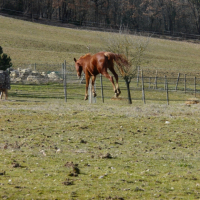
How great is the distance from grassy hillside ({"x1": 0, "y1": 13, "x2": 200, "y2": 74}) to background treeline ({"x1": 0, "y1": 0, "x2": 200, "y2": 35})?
31.9 feet

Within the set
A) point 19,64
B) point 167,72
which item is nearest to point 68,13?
point 167,72

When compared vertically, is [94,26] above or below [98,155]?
above

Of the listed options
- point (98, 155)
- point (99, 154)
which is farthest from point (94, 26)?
point (98, 155)

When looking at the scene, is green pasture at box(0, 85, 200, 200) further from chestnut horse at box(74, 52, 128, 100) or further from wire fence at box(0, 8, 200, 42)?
wire fence at box(0, 8, 200, 42)

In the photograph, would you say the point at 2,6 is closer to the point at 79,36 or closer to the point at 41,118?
the point at 79,36

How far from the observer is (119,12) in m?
106

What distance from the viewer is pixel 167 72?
5872cm

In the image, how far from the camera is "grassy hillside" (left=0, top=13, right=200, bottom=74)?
56.6 meters

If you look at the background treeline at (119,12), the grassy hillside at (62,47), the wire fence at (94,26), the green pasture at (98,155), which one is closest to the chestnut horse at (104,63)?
the green pasture at (98,155)

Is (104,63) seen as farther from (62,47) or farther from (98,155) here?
(62,47)

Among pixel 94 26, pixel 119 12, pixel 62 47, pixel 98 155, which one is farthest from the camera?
pixel 119 12

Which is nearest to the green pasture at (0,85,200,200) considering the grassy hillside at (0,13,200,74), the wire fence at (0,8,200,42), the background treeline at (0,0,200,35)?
the grassy hillside at (0,13,200,74)

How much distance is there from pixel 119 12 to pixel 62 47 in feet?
141

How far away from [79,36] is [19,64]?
32.2 meters
